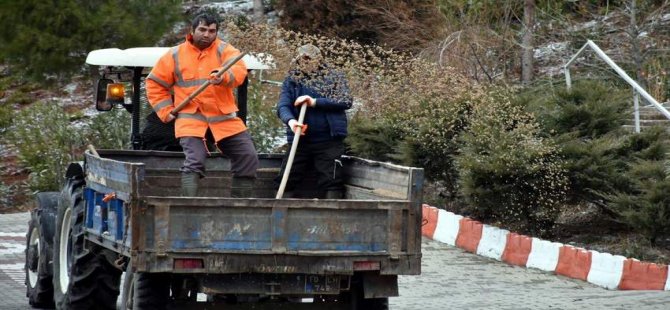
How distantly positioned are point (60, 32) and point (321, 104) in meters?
23.5

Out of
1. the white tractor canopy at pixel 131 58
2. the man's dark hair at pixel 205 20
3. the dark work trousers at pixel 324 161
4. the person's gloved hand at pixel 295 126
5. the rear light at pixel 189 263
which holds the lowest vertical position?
the rear light at pixel 189 263

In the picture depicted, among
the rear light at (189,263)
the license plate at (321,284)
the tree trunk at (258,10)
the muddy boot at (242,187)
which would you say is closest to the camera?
the rear light at (189,263)

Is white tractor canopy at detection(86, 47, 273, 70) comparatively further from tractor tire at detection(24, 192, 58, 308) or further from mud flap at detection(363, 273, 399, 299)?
mud flap at detection(363, 273, 399, 299)

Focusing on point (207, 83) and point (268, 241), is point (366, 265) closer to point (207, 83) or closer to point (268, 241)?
point (268, 241)

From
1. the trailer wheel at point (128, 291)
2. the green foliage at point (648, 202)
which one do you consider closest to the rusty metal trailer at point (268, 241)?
the trailer wheel at point (128, 291)

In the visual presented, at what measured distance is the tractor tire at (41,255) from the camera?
11.2 m

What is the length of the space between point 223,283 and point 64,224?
2.78 m

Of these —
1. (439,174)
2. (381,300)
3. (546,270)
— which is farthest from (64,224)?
(439,174)

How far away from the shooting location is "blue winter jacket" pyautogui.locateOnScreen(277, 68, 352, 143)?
9875 mm

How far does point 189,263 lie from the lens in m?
8.18

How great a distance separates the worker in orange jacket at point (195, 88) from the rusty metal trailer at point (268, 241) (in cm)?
73

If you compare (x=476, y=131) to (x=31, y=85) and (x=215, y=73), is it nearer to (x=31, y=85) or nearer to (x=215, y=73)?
(x=215, y=73)

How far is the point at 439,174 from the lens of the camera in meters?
16.2

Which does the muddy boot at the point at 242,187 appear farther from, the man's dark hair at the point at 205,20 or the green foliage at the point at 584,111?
the green foliage at the point at 584,111
